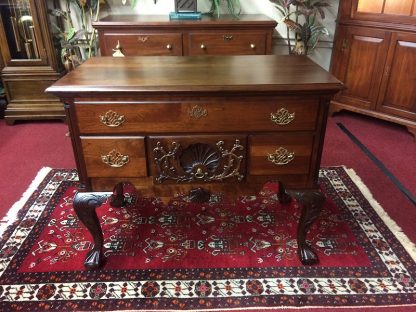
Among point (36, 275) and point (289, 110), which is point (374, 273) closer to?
point (289, 110)

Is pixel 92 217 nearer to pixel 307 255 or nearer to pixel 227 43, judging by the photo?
pixel 307 255

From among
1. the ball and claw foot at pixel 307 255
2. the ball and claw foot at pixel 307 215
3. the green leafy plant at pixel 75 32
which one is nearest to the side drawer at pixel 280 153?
the ball and claw foot at pixel 307 215

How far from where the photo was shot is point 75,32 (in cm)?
287

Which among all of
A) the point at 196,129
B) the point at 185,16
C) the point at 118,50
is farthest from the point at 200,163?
the point at 185,16

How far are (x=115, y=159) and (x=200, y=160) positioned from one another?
12.6 inches

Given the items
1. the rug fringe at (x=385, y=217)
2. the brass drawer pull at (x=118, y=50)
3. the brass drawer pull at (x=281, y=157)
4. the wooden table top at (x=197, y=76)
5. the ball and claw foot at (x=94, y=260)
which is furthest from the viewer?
the brass drawer pull at (x=118, y=50)

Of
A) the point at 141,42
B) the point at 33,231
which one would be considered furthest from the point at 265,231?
the point at 141,42

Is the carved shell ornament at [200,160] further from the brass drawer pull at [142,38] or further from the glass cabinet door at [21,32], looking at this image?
the glass cabinet door at [21,32]

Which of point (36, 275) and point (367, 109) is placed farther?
point (367, 109)

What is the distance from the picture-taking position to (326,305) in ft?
4.34

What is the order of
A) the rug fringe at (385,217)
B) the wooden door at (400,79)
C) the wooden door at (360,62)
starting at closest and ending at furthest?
the rug fringe at (385,217) → the wooden door at (400,79) → the wooden door at (360,62)

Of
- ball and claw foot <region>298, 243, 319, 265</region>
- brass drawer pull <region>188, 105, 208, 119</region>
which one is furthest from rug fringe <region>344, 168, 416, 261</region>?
brass drawer pull <region>188, 105, 208, 119</region>

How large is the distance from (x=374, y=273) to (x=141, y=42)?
2191 millimetres

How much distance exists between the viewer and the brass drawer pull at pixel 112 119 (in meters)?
1.26
